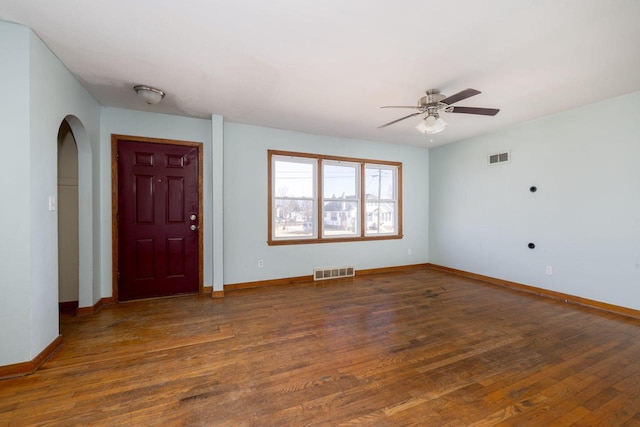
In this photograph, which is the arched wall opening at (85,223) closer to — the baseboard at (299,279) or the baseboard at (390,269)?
the baseboard at (299,279)

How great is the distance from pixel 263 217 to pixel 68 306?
8.85 ft

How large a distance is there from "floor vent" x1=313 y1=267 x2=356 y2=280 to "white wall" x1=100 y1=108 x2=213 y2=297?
1.77m

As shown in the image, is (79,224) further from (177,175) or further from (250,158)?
(250,158)

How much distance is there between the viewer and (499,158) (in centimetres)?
459

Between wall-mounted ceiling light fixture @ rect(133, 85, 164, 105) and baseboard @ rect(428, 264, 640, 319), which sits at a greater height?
wall-mounted ceiling light fixture @ rect(133, 85, 164, 105)

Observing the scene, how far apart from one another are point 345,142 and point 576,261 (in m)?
3.92

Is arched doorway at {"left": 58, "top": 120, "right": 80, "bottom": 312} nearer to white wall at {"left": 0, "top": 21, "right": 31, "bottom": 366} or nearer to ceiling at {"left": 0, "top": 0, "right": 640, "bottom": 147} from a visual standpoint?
ceiling at {"left": 0, "top": 0, "right": 640, "bottom": 147}

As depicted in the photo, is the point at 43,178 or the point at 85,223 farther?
the point at 85,223

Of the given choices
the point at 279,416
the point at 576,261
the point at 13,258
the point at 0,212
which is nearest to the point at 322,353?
the point at 279,416

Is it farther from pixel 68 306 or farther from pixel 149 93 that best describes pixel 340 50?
pixel 68 306

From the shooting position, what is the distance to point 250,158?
4352 millimetres

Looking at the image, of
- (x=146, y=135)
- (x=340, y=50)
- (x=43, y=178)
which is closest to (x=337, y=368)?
(x=340, y=50)

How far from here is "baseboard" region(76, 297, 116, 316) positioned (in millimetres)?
3172

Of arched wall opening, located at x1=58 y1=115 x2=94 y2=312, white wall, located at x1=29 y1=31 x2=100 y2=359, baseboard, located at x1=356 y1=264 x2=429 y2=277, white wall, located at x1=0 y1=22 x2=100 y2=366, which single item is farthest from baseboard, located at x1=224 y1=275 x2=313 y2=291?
white wall, located at x1=0 y1=22 x2=100 y2=366
